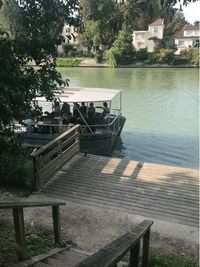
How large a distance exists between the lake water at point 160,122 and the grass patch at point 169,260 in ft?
34.0

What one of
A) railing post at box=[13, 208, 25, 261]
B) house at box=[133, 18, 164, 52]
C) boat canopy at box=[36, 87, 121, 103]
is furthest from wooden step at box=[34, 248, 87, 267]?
house at box=[133, 18, 164, 52]

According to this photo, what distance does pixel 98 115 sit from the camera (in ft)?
52.6

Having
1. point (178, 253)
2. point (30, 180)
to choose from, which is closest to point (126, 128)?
point (30, 180)

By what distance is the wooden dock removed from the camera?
831cm

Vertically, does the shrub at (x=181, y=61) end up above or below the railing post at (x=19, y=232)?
above

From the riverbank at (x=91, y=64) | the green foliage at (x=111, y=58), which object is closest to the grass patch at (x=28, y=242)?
the green foliage at (x=111, y=58)

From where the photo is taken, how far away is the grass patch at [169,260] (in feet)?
18.1

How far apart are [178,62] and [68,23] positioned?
65.0 m

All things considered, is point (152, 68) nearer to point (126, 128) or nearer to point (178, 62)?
point (178, 62)

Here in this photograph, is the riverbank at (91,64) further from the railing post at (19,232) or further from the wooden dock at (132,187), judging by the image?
the railing post at (19,232)

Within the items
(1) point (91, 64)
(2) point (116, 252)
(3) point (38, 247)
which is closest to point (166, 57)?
(1) point (91, 64)

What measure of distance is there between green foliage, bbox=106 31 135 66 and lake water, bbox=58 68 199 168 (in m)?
23.8

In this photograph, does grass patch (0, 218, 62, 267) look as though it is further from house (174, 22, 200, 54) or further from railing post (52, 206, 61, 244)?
house (174, 22, 200, 54)

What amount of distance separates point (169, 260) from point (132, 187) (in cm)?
374
